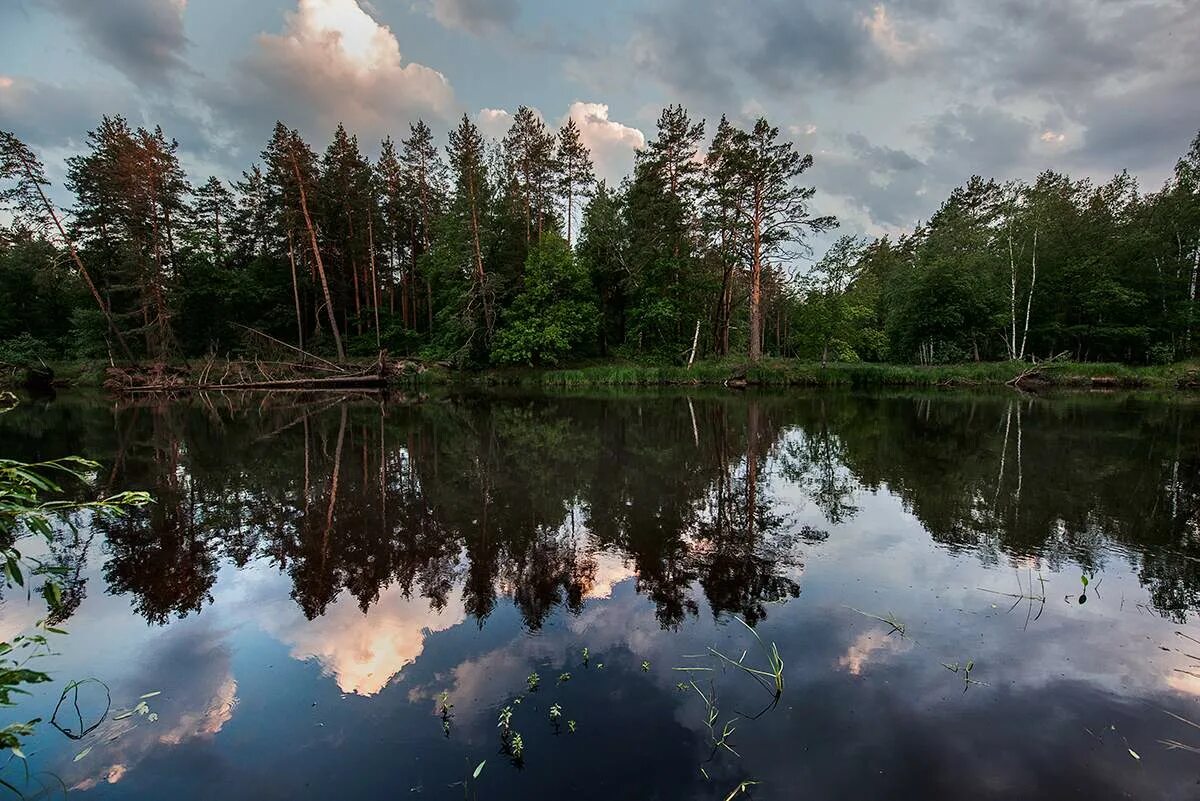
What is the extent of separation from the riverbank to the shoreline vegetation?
0.05 m

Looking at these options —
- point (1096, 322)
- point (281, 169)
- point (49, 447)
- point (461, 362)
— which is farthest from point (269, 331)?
point (1096, 322)

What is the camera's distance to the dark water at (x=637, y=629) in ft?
10.1

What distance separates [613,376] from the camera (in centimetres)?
3278

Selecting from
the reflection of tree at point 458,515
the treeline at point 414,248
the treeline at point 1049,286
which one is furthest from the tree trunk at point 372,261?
the treeline at point 1049,286

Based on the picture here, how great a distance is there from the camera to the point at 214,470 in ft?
35.0

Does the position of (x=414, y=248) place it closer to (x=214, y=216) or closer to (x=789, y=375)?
(x=214, y=216)

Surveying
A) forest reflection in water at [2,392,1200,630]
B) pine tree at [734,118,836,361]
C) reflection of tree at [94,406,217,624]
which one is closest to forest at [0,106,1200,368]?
pine tree at [734,118,836,361]

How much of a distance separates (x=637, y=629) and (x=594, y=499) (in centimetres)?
400

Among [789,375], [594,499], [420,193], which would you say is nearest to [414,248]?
[420,193]

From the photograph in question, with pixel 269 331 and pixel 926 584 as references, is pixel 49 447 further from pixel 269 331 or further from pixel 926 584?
pixel 269 331

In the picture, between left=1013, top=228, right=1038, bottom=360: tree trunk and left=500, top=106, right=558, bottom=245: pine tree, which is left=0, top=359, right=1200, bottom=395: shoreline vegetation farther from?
left=500, top=106, right=558, bottom=245: pine tree

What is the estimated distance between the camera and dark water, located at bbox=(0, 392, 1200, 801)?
3.06 meters

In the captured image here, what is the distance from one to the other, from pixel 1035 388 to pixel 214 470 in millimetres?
36577

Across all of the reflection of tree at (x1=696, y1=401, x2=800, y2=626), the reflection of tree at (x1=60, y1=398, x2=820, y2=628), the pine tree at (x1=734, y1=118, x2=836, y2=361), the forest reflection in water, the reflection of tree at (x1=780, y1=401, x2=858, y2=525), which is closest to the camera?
the reflection of tree at (x1=696, y1=401, x2=800, y2=626)
